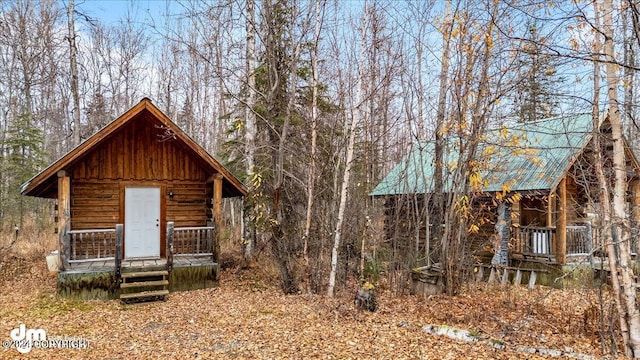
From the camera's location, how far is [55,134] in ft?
95.4

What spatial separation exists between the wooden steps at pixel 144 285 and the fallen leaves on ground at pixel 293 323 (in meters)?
0.28

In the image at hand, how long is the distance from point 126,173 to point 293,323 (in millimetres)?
7253

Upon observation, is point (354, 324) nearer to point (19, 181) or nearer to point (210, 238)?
point (210, 238)

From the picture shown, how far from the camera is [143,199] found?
40.1ft

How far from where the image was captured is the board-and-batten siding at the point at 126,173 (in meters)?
11.6

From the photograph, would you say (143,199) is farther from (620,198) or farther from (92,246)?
(620,198)

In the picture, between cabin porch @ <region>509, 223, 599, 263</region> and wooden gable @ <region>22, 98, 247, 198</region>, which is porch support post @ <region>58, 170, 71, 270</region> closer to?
wooden gable @ <region>22, 98, 247, 198</region>

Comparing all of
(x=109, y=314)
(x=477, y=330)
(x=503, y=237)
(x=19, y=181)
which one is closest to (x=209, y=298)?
(x=109, y=314)

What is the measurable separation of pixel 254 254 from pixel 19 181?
38.0 feet

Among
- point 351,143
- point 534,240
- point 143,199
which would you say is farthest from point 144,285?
point 534,240

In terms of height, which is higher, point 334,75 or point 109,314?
point 334,75

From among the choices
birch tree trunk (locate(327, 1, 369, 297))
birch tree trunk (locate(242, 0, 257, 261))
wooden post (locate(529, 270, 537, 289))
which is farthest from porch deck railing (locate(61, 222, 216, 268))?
wooden post (locate(529, 270, 537, 289))

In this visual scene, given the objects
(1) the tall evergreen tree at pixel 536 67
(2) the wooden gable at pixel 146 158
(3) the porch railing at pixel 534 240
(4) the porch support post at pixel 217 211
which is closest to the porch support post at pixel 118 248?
(2) the wooden gable at pixel 146 158

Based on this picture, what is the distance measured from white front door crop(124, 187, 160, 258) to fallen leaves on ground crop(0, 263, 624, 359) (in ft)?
7.76
